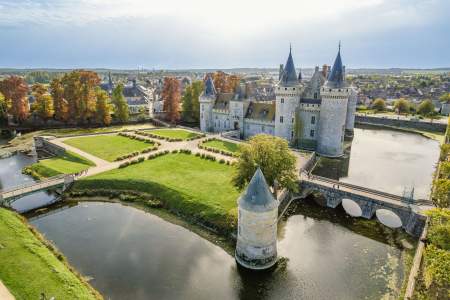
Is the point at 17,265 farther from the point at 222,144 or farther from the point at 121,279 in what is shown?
the point at 222,144

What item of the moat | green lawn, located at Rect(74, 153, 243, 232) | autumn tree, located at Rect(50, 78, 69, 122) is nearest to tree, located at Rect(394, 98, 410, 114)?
the moat

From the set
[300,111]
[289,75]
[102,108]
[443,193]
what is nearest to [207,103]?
[289,75]

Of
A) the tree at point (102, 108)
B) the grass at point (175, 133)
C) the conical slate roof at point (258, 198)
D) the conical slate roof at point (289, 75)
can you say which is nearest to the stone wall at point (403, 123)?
the conical slate roof at point (289, 75)

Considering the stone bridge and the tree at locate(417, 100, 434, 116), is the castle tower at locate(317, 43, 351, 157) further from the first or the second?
the tree at locate(417, 100, 434, 116)

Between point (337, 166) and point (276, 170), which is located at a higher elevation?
point (276, 170)

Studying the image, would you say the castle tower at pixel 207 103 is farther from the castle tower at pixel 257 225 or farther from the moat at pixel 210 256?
the castle tower at pixel 257 225

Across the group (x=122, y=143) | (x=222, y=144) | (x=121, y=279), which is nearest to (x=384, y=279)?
(x=121, y=279)

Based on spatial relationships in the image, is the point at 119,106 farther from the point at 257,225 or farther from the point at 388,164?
the point at 257,225
